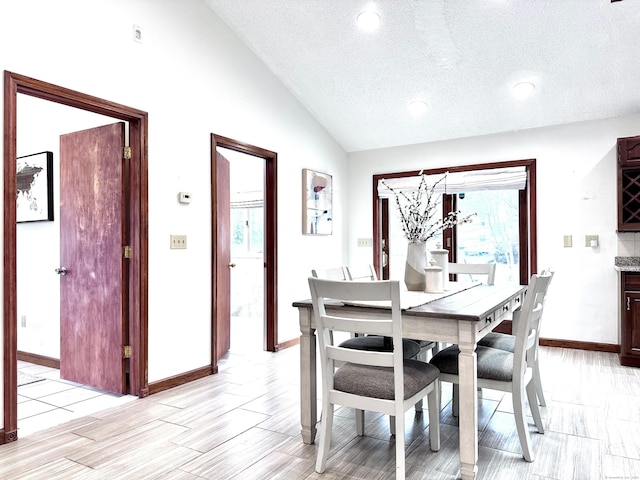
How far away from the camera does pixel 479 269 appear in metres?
3.52

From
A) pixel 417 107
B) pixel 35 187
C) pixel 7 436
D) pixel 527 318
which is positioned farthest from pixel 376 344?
pixel 35 187

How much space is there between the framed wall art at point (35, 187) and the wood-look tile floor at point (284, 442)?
2053mm

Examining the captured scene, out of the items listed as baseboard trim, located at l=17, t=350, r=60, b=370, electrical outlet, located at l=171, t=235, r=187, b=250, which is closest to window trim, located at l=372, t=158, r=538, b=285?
electrical outlet, located at l=171, t=235, r=187, b=250

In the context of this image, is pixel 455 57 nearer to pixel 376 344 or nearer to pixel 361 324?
pixel 376 344

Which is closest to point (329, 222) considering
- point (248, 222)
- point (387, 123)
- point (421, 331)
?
point (387, 123)

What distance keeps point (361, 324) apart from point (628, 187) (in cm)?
340

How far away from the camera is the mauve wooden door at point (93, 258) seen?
3.20 m

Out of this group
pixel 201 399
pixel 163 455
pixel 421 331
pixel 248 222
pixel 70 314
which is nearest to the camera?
pixel 421 331

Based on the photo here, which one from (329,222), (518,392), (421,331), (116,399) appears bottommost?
(116,399)

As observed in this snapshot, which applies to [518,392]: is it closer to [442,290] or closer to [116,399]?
[442,290]

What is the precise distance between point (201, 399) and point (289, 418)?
721mm

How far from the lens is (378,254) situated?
221 inches

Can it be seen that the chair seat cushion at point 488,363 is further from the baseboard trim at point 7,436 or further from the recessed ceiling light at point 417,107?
the recessed ceiling light at point 417,107

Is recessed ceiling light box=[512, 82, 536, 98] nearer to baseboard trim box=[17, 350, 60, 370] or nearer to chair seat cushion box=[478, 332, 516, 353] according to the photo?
chair seat cushion box=[478, 332, 516, 353]
